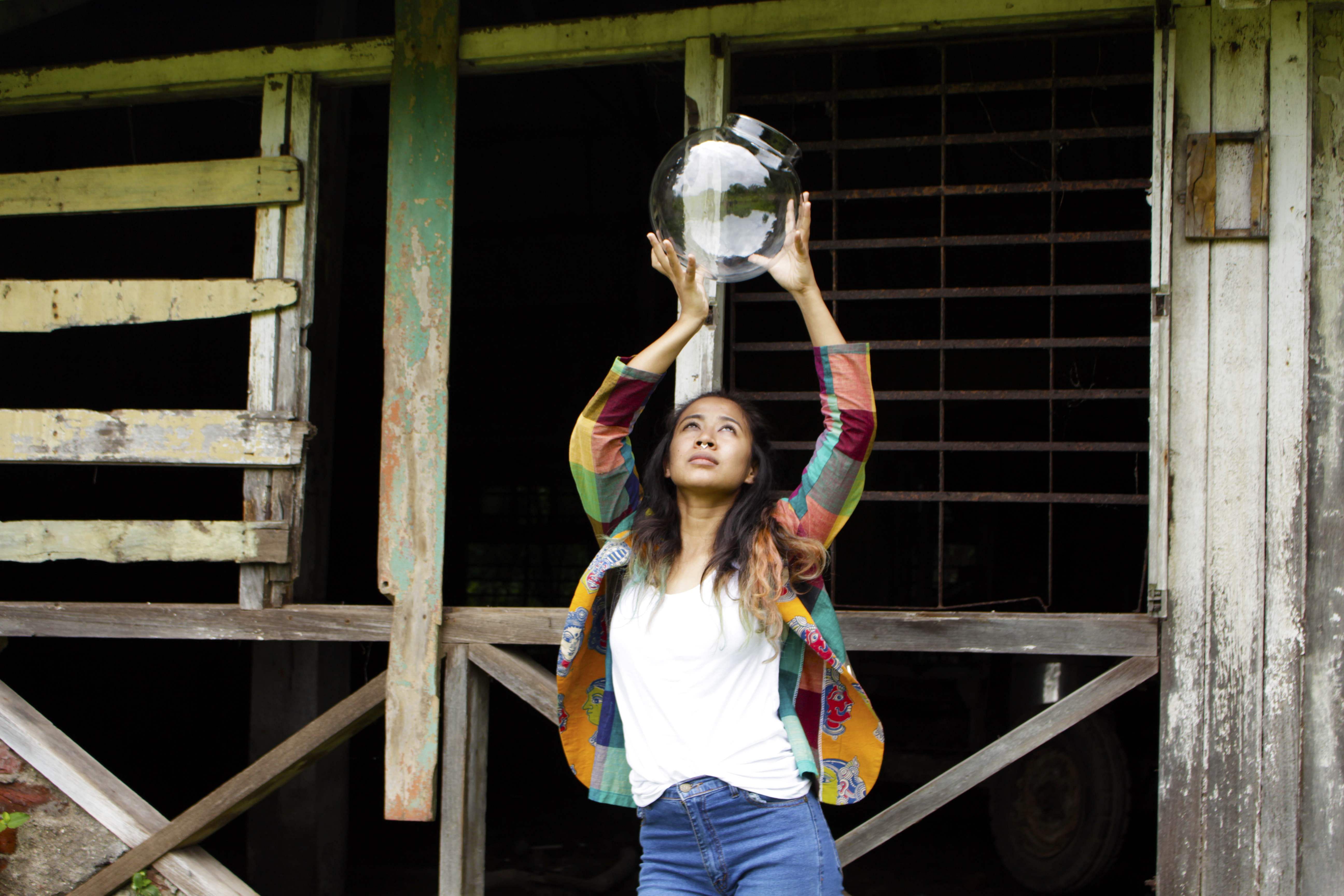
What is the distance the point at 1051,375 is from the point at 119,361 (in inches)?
237

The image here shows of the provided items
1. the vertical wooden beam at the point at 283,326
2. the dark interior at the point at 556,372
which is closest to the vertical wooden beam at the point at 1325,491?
the dark interior at the point at 556,372

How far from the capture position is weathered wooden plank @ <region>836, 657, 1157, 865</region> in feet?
9.20

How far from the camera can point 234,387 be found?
7316 mm

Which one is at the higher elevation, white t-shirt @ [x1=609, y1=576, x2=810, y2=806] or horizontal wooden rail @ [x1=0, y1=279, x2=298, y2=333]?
horizontal wooden rail @ [x1=0, y1=279, x2=298, y2=333]

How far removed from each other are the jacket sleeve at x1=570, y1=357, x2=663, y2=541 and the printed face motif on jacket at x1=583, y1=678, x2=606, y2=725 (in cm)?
31

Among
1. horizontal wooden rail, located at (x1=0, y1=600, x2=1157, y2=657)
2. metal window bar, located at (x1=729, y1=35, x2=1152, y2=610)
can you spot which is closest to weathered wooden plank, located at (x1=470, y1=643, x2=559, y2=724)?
horizontal wooden rail, located at (x1=0, y1=600, x2=1157, y2=657)

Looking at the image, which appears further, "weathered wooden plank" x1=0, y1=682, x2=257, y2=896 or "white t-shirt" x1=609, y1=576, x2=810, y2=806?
"weathered wooden plank" x1=0, y1=682, x2=257, y2=896

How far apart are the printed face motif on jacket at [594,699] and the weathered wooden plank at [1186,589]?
1.53 meters

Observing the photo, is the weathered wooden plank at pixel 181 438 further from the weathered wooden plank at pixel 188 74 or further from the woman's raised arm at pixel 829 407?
the woman's raised arm at pixel 829 407

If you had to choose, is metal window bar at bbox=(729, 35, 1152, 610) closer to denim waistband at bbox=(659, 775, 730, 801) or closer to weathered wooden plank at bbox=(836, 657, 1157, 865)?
weathered wooden plank at bbox=(836, 657, 1157, 865)

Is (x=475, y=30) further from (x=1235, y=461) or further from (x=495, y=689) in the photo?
(x=495, y=689)

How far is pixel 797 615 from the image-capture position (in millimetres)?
1949

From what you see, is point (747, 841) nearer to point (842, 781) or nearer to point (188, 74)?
point (842, 781)

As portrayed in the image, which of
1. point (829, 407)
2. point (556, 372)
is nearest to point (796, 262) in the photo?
point (829, 407)
